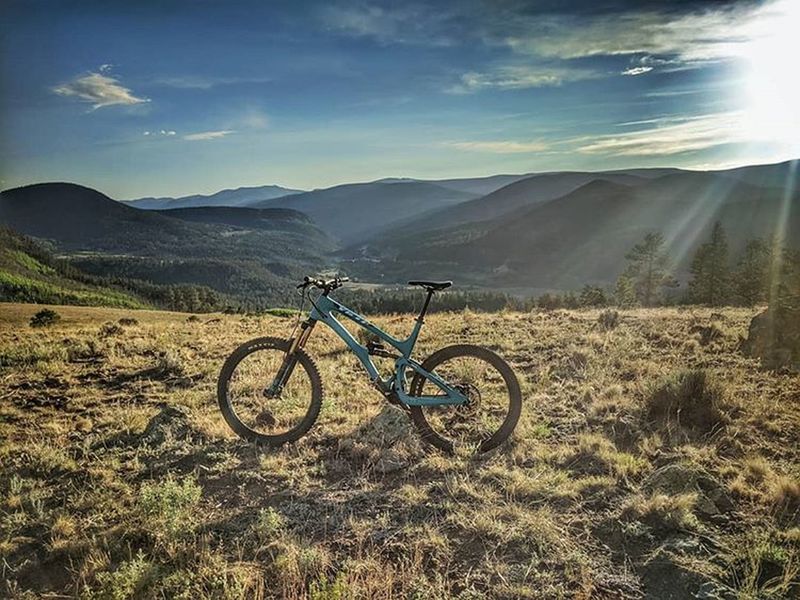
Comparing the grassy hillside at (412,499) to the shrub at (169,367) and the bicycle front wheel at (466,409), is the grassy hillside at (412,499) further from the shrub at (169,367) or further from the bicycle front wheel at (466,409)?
the shrub at (169,367)

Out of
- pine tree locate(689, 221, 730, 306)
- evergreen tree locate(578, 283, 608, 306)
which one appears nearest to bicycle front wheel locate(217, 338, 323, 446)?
evergreen tree locate(578, 283, 608, 306)

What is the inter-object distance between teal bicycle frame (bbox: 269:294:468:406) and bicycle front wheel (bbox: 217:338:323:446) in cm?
16

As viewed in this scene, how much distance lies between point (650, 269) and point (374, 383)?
60.1 m

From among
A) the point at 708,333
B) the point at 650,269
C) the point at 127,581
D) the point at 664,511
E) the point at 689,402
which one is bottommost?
the point at 127,581

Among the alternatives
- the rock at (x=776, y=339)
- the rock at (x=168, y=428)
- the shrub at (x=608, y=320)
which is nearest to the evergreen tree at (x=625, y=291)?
the shrub at (x=608, y=320)

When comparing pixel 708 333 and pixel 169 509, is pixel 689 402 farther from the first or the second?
pixel 169 509

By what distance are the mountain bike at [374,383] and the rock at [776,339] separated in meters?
4.94

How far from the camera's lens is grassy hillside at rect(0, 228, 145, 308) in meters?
96.8

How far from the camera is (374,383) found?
5332 millimetres

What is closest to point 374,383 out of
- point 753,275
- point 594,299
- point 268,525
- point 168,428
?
point 268,525

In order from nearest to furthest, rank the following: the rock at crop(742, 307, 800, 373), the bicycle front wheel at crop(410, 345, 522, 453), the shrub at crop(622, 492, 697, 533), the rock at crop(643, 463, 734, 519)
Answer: the shrub at crop(622, 492, 697, 533)
the rock at crop(643, 463, 734, 519)
the bicycle front wheel at crop(410, 345, 522, 453)
the rock at crop(742, 307, 800, 373)

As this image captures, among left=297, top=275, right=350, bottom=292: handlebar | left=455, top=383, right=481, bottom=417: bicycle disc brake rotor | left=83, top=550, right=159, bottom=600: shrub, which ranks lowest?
left=83, top=550, right=159, bottom=600: shrub

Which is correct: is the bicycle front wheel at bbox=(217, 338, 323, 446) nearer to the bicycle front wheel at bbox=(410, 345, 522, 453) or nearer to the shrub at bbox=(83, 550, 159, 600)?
the bicycle front wheel at bbox=(410, 345, 522, 453)

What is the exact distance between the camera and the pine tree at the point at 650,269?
55844mm
